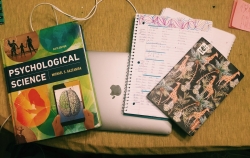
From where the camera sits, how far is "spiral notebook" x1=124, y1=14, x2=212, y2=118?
64 centimetres

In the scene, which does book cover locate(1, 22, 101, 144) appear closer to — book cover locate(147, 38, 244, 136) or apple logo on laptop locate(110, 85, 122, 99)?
apple logo on laptop locate(110, 85, 122, 99)

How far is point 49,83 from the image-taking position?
0.64 meters

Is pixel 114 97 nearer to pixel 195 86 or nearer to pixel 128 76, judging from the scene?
pixel 128 76

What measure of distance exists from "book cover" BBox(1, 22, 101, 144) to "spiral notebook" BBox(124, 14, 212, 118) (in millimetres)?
109

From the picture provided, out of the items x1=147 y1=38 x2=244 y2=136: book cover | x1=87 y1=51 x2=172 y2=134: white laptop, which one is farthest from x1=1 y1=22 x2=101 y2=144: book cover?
x1=147 y1=38 x2=244 y2=136: book cover

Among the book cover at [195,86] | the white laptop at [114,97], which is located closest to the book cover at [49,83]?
the white laptop at [114,97]

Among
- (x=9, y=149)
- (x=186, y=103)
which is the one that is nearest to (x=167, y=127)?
(x=186, y=103)

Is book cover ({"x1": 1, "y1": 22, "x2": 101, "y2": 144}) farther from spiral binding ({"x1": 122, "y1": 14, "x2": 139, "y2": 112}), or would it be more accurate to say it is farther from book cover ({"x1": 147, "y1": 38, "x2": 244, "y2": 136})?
book cover ({"x1": 147, "y1": 38, "x2": 244, "y2": 136})

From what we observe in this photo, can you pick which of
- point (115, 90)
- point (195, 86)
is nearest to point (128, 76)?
point (115, 90)

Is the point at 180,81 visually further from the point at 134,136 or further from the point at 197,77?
the point at 134,136

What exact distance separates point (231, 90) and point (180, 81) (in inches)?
5.3

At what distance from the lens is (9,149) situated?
0.99m

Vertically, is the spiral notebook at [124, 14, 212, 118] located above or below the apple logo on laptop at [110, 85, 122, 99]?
above

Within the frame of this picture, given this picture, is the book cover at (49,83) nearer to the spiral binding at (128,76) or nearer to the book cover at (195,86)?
the spiral binding at (128,76)
